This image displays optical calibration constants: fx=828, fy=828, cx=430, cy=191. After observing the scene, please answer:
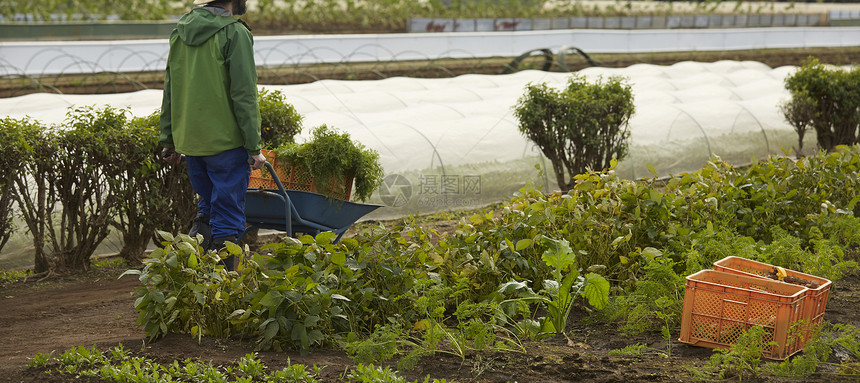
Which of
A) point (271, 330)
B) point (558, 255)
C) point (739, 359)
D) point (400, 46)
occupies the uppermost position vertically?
point (400, 46)

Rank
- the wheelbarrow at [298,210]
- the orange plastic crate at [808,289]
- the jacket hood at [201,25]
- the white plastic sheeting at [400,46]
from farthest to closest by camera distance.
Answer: the white plastic sheeting at [400,46] → the wheelbarrow at [298,210] → the jacket hood at [201,25] → the orange plastic crate at [808,289]

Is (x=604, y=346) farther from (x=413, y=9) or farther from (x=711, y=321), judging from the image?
(x=413, y=9)

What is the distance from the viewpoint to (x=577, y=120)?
838 centimetres

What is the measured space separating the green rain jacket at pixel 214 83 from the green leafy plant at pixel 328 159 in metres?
0.55

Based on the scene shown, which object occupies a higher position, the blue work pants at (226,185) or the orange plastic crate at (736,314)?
the blue work pants at (226,185)

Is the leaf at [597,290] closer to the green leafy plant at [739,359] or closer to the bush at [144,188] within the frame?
the green leafy plant at [739,359]

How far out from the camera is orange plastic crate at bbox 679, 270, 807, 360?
13.0 ft

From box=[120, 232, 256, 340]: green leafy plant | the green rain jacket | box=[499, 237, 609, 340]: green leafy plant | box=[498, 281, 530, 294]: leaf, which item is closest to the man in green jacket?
the green rain jacket

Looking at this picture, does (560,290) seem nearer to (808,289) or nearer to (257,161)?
(808,289)

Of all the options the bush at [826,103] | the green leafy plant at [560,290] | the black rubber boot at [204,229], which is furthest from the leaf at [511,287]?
the bush at [826,103]

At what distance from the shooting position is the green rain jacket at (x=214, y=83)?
4648 mm

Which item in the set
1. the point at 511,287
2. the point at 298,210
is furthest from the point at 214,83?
the point at 511,287

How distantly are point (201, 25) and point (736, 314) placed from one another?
323 cm

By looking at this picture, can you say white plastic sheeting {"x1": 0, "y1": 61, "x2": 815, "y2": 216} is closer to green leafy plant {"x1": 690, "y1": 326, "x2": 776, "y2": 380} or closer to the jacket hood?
the jacket hood
